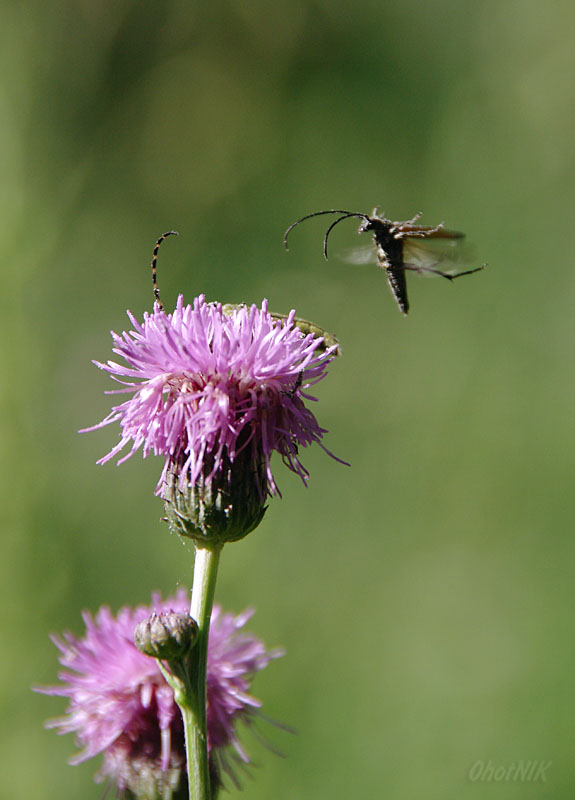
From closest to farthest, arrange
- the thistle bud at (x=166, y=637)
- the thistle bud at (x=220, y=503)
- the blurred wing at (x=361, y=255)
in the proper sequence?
the thistle bud at (x=166, y=637), the thistle bud at (x=220, y=503), the blurred wing at (x=361, y=255)

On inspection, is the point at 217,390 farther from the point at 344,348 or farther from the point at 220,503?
the point at 344,348

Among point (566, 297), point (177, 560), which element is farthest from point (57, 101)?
point (566, 297)

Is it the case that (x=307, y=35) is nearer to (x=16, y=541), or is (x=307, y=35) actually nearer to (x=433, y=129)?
(x=433, y=129)

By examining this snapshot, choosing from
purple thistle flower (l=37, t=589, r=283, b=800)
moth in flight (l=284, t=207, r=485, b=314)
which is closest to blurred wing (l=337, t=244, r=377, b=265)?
moth in flight (l=284, t=207, r=485, b=314)

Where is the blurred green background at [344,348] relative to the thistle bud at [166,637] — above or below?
above

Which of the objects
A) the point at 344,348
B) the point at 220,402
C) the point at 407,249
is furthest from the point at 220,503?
the point at 344,348

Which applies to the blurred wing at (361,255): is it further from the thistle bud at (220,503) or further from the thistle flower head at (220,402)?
the thistle bud at (220,503)

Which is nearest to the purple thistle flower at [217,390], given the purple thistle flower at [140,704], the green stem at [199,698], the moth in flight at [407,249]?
the green stem at [199,698]

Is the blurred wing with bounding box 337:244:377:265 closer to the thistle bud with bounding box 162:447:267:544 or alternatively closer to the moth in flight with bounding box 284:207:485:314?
the moth in flight with bounding box 284:207:485:314
